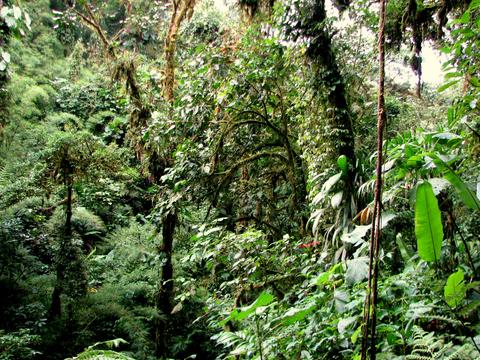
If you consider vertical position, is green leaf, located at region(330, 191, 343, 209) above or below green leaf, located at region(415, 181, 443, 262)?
above

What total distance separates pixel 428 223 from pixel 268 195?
10.6ft

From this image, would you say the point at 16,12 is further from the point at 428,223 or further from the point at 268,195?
the point at 268,195

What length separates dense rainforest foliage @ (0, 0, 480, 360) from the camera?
175cm

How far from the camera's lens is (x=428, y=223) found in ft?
4.41

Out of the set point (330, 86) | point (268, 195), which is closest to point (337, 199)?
point (330, 86)

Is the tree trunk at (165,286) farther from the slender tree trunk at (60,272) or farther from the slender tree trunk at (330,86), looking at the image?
the slender tree trunk at (330,86)

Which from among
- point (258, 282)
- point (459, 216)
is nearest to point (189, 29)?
point (258, 282)

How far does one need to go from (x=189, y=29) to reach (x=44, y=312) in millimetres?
4510

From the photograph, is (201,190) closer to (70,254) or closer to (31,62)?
(70,254)

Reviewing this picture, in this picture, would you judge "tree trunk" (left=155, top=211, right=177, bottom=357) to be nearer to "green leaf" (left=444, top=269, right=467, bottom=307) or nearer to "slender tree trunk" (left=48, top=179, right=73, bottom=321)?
"slender tree trunk" (left=48, top=179, right=73, bottom=321)

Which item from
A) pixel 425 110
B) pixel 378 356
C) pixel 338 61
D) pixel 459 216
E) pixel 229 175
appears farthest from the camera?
pixel 425 110

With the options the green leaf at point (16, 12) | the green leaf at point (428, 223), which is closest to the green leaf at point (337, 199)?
the green leaf at point (428, 223)

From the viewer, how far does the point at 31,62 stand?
1084 cm

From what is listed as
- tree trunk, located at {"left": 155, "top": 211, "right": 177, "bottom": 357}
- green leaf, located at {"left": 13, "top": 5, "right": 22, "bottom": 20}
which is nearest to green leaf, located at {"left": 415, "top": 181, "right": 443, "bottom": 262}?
green leaf, located at {"left": 13, "top": 5, "right": 22, "bottom": 20}
